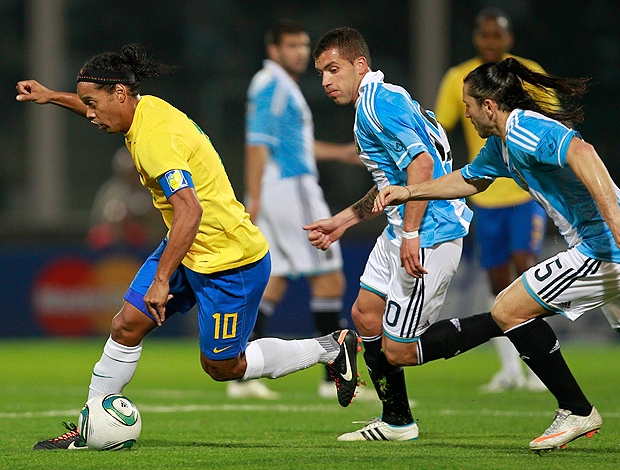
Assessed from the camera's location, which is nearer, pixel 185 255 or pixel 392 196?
pixel 392 196

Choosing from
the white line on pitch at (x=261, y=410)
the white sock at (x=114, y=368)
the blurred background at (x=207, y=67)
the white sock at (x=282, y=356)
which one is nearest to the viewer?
the white sock at (x=114, y=368)

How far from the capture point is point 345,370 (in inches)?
205

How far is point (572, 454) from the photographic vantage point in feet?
14.6

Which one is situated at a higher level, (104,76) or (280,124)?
(104,76)

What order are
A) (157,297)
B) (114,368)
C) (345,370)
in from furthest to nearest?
Result: (345,370)
(114,368)
(157,297)

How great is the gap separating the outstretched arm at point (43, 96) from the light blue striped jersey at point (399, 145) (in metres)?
1.60

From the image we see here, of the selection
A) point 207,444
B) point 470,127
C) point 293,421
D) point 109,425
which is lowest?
point 293,421

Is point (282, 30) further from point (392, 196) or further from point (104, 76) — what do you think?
point (392, 196)

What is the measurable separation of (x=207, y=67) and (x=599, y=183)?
12592 mm

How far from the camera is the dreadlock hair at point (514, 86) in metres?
4.45

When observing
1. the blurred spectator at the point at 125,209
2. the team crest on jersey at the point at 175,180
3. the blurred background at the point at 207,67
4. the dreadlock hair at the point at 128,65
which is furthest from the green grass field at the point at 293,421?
the blurred spectator at the point at 125,209

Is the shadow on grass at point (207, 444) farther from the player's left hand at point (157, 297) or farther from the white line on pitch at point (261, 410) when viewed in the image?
the white line on pitch at point (261, 410)

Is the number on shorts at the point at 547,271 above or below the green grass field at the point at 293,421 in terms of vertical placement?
above

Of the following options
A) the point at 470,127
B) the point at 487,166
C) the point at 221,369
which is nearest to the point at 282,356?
the point at 221,369
